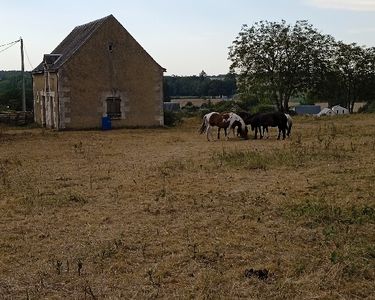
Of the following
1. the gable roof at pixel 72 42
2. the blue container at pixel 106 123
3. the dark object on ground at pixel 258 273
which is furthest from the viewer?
the blue container at pixel 106 123

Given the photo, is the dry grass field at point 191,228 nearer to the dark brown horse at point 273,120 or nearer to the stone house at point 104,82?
the dark brown horse at point 273,120

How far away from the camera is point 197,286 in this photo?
559cm

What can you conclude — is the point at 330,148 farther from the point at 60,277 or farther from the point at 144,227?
the point at 60,277

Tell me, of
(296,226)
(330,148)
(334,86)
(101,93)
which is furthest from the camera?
(334,86)

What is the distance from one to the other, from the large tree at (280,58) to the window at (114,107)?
16773 mm

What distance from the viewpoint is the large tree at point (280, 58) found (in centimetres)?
4306

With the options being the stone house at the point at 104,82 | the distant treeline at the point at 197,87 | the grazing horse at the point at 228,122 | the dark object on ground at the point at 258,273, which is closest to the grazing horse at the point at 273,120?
the grazing horse at the point at 228,122

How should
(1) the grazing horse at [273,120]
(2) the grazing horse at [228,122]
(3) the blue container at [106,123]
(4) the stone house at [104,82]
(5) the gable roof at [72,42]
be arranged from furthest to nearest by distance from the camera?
(3) the blue container at [106,123] → (5) the gable roof at [72,42] → (4) the stone house at [104,82] → (2) the grazing horse at [228,122] → (1) the grazing horse at [273,120]

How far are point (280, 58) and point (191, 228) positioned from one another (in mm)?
37325

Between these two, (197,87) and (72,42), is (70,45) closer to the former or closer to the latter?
(72,42)

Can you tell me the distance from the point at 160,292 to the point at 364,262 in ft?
7.64

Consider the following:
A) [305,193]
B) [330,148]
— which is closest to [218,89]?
[330,148]

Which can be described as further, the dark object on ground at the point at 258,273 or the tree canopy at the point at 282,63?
the tree canopy at the point at 282,63

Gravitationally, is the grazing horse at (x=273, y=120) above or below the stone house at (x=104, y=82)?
below
